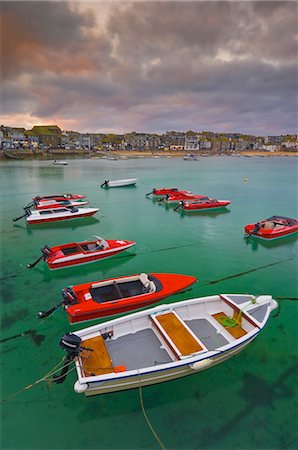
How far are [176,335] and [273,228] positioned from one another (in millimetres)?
17743

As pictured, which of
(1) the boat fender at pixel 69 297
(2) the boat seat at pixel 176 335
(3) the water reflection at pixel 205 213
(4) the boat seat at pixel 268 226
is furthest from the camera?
(3) the water reflection at pixel 205 213

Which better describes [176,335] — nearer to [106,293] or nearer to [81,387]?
[81,387]

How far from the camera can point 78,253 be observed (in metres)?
15.8

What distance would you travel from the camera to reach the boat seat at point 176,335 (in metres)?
7.75

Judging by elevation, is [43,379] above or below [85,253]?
below

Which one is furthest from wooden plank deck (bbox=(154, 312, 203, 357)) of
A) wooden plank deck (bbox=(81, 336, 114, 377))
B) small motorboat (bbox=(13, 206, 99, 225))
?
small motorboat (bbox=(13, 206, 99, 225))

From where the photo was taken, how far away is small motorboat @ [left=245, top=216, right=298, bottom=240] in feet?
68.5

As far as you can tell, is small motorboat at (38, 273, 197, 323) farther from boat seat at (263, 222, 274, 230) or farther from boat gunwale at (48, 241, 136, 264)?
boat seat at (263, 222, 274, 230)

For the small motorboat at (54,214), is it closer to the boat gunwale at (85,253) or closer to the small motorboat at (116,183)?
the boat gunwale at (85,253)

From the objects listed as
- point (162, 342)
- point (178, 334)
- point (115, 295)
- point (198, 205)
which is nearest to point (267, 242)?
point (198, 205)

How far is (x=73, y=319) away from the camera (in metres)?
10.3

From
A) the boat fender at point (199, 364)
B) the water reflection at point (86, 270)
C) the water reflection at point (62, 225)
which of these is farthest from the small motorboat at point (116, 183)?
the boat fender at point (199, 364)

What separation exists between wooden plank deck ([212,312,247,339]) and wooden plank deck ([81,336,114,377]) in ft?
14.3

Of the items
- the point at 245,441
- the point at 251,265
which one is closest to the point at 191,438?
the point at 245,441
